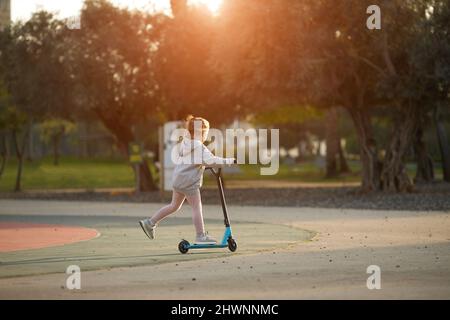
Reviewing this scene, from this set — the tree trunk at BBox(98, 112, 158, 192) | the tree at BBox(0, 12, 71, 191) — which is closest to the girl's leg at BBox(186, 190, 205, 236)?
the tree at BBox(0, 12, 71, 191)

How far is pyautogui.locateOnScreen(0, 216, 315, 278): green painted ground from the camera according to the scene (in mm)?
13531

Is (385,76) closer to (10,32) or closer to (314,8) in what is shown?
(314,8)

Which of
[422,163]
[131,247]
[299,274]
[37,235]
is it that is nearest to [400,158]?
[422,163]

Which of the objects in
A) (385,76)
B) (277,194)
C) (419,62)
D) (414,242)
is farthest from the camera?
(277,194)

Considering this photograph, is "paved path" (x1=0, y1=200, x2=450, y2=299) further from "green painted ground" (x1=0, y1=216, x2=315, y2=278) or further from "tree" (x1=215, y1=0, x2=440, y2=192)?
"tree" (x1=215, y1=0, x2=440, y2=192)

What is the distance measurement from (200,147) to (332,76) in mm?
18094

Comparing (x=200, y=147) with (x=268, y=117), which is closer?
(x=200, y=147)

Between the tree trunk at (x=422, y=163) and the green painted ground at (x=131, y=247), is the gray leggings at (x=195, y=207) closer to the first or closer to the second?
the green painted ground at (x=131, y=247)

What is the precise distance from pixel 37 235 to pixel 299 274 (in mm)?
7792

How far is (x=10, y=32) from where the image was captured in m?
38.0

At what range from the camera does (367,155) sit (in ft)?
114

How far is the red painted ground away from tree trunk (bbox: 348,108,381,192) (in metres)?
15.1
